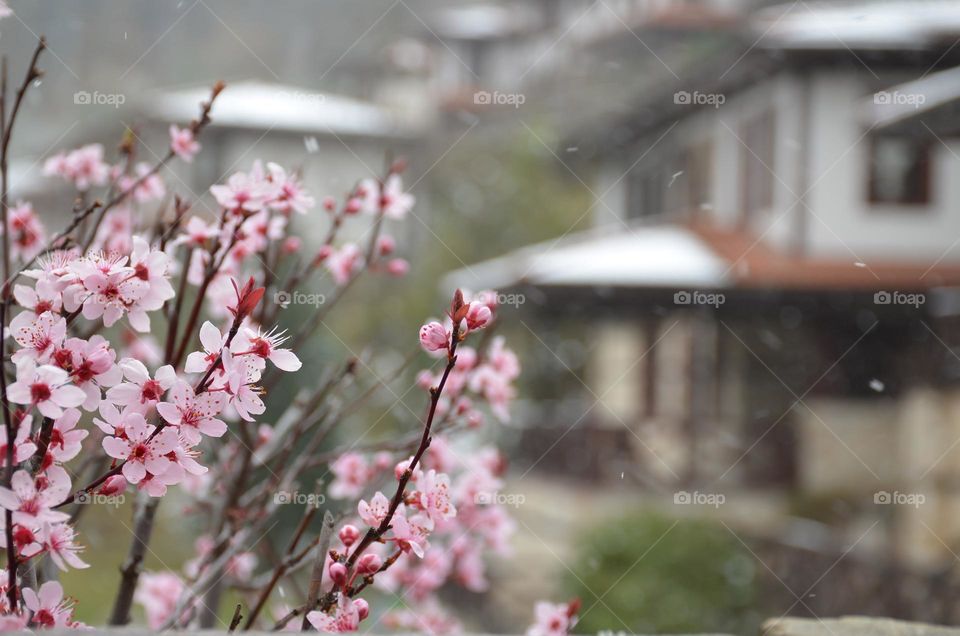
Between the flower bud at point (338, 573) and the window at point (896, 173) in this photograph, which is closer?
the flower bud at point (338, 573)

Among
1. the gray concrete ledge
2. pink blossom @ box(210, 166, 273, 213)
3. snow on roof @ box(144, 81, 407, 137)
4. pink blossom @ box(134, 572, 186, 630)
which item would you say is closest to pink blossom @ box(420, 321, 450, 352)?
pink blossom @ box(210, 166, 273, 213)

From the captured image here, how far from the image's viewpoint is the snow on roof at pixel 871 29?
10.1 metres

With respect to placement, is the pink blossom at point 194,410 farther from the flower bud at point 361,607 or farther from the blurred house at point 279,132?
the blurred house at point 279,132

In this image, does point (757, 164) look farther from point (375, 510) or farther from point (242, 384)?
point (242, 384)

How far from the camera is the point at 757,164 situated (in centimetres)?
1202

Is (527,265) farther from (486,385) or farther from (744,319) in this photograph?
(486,385)

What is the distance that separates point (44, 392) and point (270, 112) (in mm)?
20922

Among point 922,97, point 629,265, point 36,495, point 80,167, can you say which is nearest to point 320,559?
point 36,495

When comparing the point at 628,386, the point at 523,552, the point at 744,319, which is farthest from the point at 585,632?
the point at 628,386

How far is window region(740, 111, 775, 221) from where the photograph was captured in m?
11.7

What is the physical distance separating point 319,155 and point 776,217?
1581cm

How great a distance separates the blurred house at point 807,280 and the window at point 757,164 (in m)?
0.04

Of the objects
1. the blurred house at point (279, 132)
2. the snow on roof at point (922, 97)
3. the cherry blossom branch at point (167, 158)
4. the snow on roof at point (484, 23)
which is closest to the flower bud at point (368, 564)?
the cherry blossom branch at point (167, 158)

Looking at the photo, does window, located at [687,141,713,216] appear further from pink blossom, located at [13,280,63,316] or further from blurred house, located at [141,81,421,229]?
pink blossom, located at [13,280,63,316]
